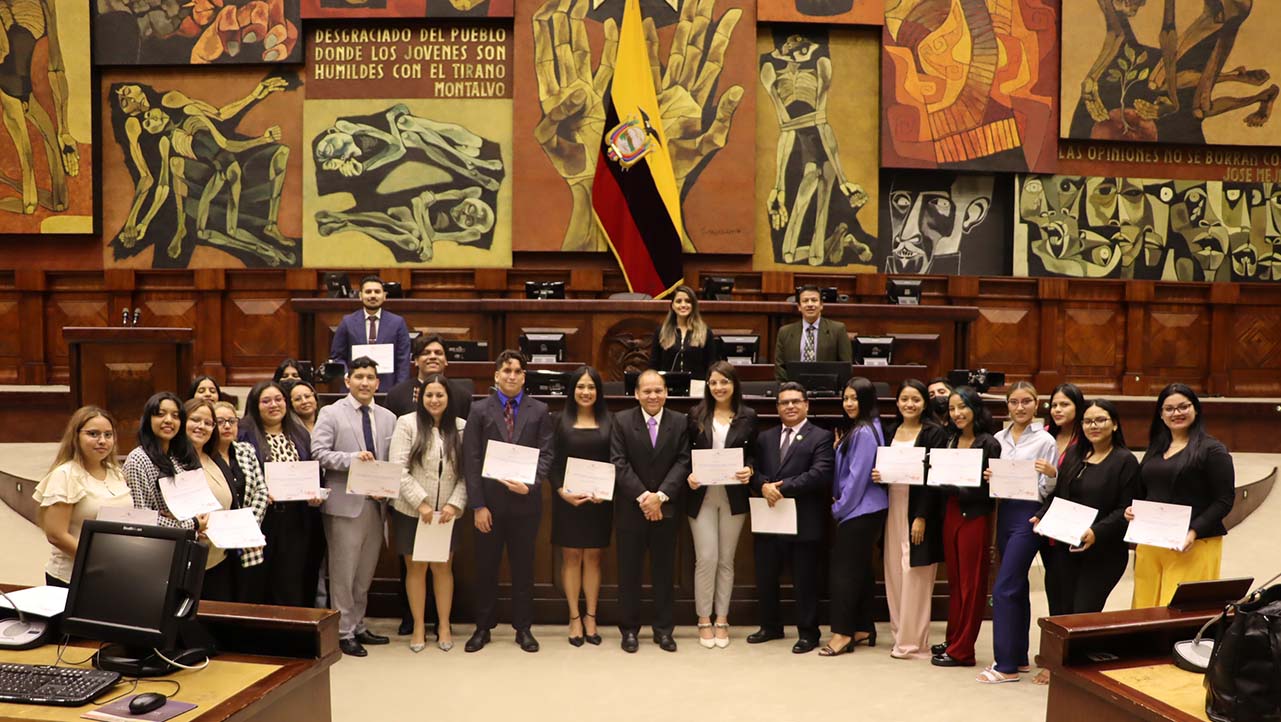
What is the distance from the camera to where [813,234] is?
11.8 meters

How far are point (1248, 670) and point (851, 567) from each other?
10.4 ft

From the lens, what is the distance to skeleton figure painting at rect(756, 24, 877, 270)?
38.5 feet

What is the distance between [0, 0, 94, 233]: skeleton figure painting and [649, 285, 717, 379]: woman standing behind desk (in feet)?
25.6

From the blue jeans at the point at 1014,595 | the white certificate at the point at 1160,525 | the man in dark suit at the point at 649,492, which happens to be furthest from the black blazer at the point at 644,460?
the white certificate at the point at 1160,525

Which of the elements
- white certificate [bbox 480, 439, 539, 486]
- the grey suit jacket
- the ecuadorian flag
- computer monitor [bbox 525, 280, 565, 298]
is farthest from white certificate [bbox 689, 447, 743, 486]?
the ecuadorian flag

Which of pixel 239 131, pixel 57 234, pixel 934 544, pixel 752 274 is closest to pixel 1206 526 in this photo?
pixel 934 544

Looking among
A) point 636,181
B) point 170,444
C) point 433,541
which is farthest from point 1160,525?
Answer: point 636,181

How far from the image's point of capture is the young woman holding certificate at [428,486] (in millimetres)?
5613

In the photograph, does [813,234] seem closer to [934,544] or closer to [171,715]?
[934,544]

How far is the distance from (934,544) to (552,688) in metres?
2.16

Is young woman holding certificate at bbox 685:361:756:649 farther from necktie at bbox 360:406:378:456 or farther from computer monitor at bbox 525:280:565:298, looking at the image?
computer monitor at bbox 525:280:565:298

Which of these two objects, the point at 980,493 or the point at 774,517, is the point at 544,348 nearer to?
the point at 774,517

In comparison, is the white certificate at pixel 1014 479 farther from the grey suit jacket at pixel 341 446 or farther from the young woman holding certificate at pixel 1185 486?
the grey suit jacket at pixel 341 446

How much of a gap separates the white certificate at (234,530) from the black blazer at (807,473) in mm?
2682
